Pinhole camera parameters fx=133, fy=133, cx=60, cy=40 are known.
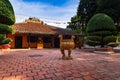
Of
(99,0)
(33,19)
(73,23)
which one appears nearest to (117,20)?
(99,0)

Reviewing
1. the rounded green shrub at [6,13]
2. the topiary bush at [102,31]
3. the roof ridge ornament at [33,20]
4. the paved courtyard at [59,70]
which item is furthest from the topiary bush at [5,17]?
the roof ridge ornament at [33,20]

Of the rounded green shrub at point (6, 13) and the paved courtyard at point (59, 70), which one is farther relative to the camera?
the rounded green shrub at point (6, 13)

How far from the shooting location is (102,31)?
1280cm

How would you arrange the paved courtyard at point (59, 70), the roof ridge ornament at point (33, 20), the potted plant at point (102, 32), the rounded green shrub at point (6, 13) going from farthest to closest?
the roof ridge ornament at point (33, 20) < the potted plant at point (102, 32) < the rounded green shrub at point (6, 13) < the paved courtyard at point (59, 70)

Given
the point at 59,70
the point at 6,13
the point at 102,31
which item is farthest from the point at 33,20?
the point at 59,70

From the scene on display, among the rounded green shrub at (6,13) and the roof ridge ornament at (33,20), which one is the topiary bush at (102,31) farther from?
the roof ridge ornament at (33,20)

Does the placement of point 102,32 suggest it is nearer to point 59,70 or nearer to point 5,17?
point 5,17

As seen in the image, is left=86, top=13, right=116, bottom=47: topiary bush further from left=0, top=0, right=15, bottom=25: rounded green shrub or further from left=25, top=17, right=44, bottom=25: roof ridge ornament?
left=25, top=17, right=44, bottom=25: roof ridge ornament

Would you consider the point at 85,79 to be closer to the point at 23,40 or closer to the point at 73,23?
the point at 23,40

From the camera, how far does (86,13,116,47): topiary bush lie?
497 inches

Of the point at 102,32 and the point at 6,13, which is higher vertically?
the point at 6,13

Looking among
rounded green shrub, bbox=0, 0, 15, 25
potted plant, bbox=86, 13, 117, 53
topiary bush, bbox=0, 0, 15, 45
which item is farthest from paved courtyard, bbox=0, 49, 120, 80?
potted plant, bbox=86, 13, 117, 53

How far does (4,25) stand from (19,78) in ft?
17.9

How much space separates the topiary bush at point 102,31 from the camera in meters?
12.6
